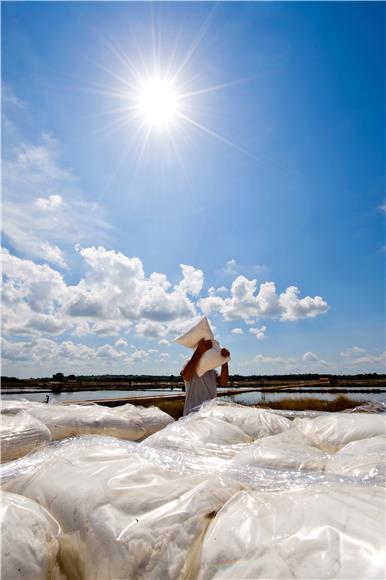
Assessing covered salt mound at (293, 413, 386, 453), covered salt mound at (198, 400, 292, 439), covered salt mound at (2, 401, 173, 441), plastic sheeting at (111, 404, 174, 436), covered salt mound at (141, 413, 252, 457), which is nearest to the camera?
covered salt mound at (141, 413, 252, 457)

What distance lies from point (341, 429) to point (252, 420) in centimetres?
51

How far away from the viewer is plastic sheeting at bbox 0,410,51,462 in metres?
1.92

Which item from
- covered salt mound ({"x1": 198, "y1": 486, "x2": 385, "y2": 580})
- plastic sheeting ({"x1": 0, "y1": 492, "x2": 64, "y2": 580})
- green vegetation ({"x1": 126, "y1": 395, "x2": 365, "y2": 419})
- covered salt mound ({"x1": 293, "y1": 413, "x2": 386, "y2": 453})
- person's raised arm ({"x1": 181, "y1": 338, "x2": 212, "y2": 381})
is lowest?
green vegetation ({"x1": 126, "y1": 395, "x2": 365, "y2": 419})

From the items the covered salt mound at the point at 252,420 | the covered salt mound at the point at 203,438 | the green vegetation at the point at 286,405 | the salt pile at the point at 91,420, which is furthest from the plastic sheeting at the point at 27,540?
the green vegetation at the point at 286,405

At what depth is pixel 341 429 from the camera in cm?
197

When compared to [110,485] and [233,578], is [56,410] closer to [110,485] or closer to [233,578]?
[110,485]

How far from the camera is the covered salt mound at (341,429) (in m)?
1.88

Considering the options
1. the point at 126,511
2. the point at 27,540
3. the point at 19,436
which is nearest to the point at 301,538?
the point at 126,511

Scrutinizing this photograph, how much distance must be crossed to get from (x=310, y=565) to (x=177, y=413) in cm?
564

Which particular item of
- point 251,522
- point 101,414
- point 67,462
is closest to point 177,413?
point 101,414

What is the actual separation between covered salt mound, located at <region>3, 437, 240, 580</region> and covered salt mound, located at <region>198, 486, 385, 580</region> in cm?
7

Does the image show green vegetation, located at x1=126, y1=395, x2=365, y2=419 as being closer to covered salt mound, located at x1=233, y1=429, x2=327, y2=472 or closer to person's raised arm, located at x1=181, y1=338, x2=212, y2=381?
person's raised arm, located at x1=181, y1=338, x2=212, y2=381

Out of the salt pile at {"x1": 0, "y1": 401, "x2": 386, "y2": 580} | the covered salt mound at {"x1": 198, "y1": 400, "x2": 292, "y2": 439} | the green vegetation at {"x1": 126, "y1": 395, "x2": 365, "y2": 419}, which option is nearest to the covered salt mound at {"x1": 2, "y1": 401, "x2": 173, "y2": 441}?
the covered salt mound at {"x1": 198, "y1": 400, "x2": 292, "y2": 439}

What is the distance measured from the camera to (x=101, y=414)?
→ 9.26 feet
